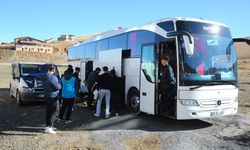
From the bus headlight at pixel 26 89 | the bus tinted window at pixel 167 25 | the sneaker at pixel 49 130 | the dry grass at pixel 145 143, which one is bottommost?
the dry grass at pixel 145 143

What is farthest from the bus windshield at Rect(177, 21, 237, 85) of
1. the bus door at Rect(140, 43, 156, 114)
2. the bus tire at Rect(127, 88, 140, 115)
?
the bus tire at Rect(127, 88, 140, 115)

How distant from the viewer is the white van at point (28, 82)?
47.6 ft

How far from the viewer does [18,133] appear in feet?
29.8

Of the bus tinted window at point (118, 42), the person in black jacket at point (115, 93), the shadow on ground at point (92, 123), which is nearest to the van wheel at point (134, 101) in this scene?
the shadow on ground at point (92, 123)

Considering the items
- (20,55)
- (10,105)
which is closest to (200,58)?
(10,105)

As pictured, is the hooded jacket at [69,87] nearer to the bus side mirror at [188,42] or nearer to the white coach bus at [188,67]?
the white coach bus at [188,67]

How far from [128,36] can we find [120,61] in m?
1.02

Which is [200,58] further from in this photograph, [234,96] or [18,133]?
[18,133]

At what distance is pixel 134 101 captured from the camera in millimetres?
11898

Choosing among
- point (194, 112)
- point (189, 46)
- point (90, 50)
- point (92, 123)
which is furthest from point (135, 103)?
point (90, 50)

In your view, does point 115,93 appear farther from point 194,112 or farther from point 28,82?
point 28,82

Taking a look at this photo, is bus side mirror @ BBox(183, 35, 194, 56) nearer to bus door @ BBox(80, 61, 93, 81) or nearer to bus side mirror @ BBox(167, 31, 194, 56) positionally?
bus side mirror @ BBox(167, 31, 194, 56)

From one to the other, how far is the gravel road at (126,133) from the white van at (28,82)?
232 centimetres

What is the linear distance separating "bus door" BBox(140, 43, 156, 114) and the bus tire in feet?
1.80
